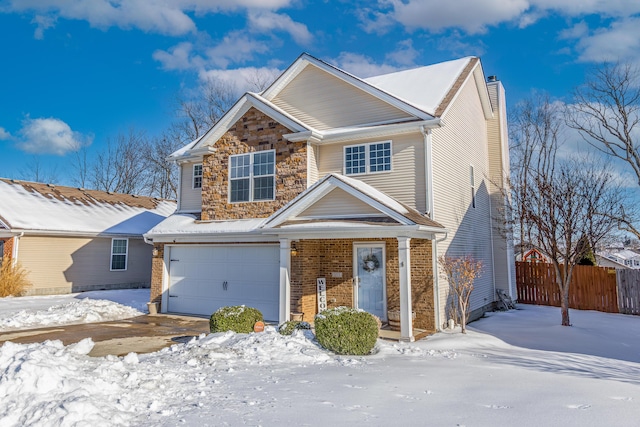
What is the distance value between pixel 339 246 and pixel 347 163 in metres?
2.56

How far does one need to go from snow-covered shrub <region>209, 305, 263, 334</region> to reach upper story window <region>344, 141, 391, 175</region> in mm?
5377

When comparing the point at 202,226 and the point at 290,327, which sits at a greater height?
the point at 202,226

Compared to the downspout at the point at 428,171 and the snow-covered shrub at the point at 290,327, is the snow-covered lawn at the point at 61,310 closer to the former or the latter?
the snow-covered shrub at the point at 290,327

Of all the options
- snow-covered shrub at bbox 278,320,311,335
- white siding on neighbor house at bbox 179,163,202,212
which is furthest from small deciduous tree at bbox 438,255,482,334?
white siding on neighbor house at bbox 179,163,202,212

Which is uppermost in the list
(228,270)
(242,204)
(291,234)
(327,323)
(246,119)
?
(246,119)

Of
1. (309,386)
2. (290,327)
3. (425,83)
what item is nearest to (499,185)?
(425,83)

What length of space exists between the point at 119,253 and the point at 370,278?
1531 centimetres

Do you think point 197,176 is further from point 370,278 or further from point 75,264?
point 75,264

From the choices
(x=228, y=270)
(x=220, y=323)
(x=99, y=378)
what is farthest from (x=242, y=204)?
(x=99, y=378)

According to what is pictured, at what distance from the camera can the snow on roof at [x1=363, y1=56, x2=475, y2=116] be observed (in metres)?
12.9

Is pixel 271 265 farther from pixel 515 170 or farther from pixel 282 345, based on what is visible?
pixel 515 170

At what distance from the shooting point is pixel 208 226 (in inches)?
551

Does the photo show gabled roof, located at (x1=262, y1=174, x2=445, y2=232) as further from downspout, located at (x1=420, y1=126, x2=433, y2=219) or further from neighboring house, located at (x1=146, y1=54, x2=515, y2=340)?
downspout, located at (x1=420, y1=126, x2=433, y2=219)

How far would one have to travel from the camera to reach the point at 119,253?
71.9 feet
